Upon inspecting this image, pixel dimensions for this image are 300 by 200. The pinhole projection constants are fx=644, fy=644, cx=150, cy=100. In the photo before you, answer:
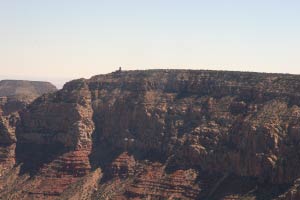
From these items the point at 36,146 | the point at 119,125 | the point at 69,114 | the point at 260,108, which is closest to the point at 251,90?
the point at 260,108

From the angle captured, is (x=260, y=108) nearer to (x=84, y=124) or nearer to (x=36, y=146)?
(x=84, y=124)

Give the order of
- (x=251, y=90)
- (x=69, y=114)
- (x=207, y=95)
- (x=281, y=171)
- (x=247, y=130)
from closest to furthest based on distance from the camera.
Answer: (x=281, y=171)
(x=247, y=130)
(x=251, y=90)
(x=207, y=95)
(x=69, y=114)

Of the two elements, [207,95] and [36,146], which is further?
[36,146]

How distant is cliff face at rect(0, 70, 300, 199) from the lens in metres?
122

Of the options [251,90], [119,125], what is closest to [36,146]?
[119,125]

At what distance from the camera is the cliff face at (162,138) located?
401ft

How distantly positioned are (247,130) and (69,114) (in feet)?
158

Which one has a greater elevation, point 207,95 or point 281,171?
point 207,95

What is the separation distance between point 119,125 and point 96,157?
945cm

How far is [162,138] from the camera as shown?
5620 inches

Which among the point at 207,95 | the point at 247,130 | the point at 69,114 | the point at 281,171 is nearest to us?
the point at 281,171

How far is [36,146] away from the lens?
516 ft

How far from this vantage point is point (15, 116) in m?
164

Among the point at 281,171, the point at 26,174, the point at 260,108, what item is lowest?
the point at 26,174
